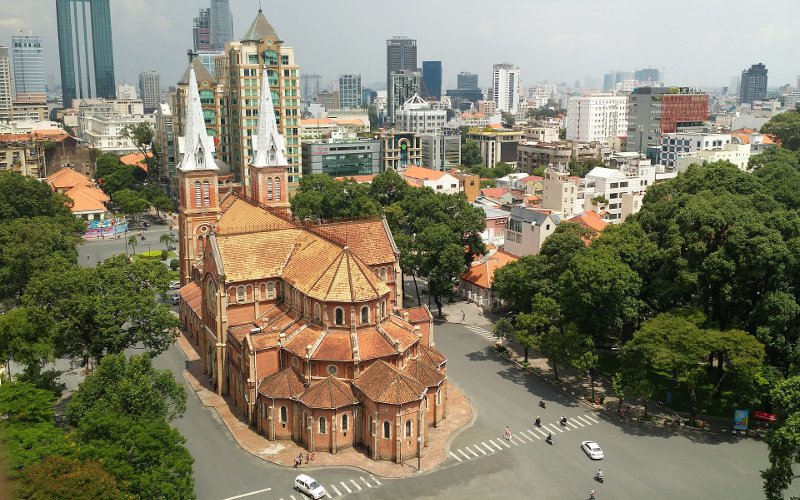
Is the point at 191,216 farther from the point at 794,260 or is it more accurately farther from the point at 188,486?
the point at 794,260

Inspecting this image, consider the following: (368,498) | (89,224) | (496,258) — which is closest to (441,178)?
(496,258)

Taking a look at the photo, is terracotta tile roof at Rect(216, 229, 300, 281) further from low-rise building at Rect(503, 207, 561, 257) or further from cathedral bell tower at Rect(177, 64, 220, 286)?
low-rise building at Rect(503, 207, 561, 257)

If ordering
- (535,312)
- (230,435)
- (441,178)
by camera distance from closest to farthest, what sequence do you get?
(230,435)
(535,312)
(441,178)

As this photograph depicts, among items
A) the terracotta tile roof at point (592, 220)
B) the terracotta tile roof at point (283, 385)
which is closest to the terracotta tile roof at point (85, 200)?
the terracotta tile roof at point (592, 220)

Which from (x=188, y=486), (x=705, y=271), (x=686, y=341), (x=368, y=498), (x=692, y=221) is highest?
(x=692, y=221)

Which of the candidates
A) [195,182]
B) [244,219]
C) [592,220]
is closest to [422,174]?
[592,220]

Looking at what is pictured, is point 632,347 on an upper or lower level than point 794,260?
lower

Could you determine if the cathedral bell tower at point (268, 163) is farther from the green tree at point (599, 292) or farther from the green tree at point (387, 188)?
the green tree at point (599, 292)
